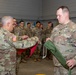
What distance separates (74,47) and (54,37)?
355mm

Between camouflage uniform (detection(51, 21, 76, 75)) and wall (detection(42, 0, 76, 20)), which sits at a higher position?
wall (detection(42, 0, 76, 20))

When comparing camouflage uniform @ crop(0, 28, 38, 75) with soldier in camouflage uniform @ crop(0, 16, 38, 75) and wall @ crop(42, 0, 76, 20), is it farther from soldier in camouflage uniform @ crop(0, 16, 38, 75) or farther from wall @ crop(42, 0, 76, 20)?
wall @ crop(42, 0, 76, 20)

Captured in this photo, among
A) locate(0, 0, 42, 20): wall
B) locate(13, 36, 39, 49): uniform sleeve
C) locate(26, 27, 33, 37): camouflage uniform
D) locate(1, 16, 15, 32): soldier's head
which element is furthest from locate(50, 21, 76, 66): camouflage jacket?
locate(0, 0, 42, 20): wall

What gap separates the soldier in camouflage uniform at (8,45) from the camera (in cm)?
339

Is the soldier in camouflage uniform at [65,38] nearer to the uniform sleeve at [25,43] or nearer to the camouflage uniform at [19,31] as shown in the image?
the uniform sleeve at [25,43]

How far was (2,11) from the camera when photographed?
39.7 feet

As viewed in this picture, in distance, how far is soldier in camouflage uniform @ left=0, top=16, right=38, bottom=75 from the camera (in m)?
3.39

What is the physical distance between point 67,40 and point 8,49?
38.4 inches

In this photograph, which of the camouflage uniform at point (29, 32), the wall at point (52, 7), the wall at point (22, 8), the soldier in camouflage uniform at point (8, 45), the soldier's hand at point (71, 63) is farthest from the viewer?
the wall at point (22, 8)

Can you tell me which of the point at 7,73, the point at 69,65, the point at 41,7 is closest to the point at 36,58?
the point at 41,7

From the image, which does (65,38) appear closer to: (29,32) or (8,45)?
(8,45)

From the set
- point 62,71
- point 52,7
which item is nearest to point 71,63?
point 62,71

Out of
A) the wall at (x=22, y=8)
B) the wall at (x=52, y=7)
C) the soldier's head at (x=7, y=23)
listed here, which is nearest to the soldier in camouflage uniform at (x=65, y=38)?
the soldier's head at (x=7, y=23)

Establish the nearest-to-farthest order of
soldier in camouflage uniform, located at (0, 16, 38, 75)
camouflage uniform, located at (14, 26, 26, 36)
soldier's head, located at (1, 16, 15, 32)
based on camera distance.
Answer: soldier in camouflage uniform, located at (0, 16, 38, 75) → soldier's head, located at (1, 16, 15, 32) → camouflage uniform, located at (14, 26, 26, 36)
